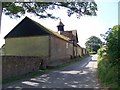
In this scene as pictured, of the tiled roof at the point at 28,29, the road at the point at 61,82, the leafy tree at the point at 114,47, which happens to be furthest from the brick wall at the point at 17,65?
the tiled roof at the point at 28,29

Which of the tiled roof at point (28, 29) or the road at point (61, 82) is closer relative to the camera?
the road at point (61, 82)

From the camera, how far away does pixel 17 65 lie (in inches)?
806

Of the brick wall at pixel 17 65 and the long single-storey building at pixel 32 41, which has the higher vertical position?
the long single-storey building at pixel 32 41

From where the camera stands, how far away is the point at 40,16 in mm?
19719

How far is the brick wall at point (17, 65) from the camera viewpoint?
59.0 ft

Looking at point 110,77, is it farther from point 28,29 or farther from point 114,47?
point 28,29

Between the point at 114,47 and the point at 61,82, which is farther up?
the point at 114,47

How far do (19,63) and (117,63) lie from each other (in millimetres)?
11809

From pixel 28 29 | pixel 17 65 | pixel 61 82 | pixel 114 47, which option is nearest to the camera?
pixel 114 47

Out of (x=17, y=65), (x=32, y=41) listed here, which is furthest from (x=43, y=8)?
(x=32, y=41)

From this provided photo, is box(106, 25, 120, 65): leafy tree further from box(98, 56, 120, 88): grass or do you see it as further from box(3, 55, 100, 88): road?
box(3, 55, 100, 88): road

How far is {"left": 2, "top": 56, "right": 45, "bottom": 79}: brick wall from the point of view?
59.0ft

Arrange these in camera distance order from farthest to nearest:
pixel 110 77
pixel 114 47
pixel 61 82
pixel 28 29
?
pixel 28 29 < pixel 61 82 < pixel 110 77 < pixel 114 47

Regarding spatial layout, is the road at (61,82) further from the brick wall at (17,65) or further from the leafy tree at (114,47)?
the leafy tree at (114,47)
